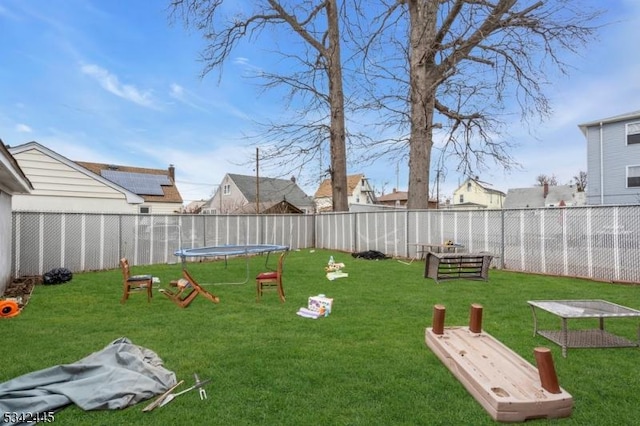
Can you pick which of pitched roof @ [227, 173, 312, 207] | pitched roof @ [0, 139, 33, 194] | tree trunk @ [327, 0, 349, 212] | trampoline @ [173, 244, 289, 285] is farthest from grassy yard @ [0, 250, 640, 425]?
pitched roof @ [227, 173, 312, 207]

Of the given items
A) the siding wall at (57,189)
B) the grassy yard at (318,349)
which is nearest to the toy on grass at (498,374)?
the grassy yard at (318,349)

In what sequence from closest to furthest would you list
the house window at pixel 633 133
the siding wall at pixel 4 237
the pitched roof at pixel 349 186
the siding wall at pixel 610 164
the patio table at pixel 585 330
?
the patio table at pixel 585 330 → the siding wall at pixel 4 237 → the house window at pixel 633 133 → the siding wall at pixel 610 164 → the pitched roof at pixel 349 186

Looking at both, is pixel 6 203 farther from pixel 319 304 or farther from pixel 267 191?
pixel 267 191

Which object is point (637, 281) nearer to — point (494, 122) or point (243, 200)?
point (494, 122)

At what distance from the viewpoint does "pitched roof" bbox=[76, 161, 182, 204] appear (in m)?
24.5

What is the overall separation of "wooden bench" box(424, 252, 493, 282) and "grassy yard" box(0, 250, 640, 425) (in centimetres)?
61

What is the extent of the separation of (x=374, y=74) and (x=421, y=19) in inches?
104

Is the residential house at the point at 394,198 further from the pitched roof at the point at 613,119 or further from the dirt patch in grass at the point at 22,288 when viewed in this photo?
the dirt patch in grass at the point at 22,288

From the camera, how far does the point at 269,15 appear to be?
16.7m

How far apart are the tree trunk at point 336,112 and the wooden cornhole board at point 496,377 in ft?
44.5

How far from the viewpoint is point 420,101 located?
42.8ft

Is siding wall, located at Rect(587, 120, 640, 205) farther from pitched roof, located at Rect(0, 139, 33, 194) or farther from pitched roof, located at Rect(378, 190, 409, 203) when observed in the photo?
pitched roof, located at Rect(378, 190, 409, 203)

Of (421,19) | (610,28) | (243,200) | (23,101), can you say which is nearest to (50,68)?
(23,101)

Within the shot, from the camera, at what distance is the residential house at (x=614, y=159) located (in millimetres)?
20109
